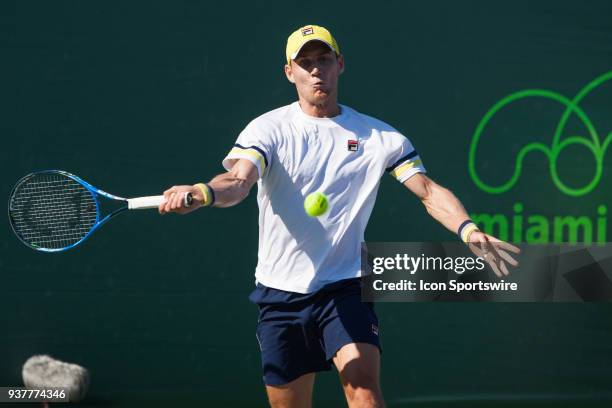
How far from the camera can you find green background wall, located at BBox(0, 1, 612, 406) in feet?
19.1

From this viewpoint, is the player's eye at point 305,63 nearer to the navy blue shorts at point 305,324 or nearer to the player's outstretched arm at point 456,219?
the player's outstretched arm at point 456,219

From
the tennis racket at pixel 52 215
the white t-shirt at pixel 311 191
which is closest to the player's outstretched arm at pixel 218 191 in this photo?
the white t-shirt at pixel 311 191

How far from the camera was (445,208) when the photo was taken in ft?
13.9

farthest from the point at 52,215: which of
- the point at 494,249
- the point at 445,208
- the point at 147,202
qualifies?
the point at 494,249

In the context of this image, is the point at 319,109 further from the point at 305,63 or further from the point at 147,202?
the point at 147,202

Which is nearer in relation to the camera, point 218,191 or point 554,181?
point 218,191

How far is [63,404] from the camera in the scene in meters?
5.70

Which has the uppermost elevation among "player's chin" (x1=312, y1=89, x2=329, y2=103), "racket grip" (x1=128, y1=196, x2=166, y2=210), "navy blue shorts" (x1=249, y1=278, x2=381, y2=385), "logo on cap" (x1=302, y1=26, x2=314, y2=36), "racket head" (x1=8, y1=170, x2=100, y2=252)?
"logo on cap" (x1=302, y1=26, x2=314, y2=36)

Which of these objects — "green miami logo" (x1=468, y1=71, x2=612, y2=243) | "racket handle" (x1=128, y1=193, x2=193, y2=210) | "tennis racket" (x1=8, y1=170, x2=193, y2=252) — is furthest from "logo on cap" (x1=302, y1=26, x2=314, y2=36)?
"green miami logo" (x1=468, y1=71, x2=612, y2=243)

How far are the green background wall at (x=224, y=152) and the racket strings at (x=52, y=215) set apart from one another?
0.85 meters

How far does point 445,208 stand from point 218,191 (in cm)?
98

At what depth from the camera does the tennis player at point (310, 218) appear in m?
4.13

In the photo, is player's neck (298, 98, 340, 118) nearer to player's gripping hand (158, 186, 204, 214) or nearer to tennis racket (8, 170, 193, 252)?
player's gripping hand (158, 186, 204, 214)

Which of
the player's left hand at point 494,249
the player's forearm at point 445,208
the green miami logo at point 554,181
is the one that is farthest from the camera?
the green miami logo at point 554,181
